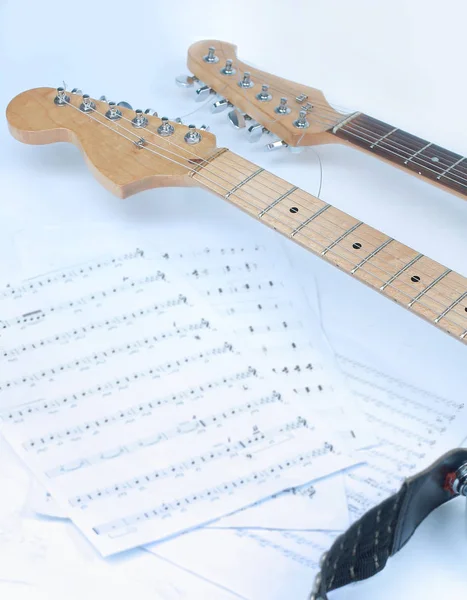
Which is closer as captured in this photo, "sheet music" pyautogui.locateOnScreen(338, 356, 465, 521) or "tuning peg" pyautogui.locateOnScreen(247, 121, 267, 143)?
"sheet music" pyautogui.locateOnScreen(338, 356, 465, 521)

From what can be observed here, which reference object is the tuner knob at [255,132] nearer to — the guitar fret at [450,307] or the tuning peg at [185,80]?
the tuning peg at [185,80]

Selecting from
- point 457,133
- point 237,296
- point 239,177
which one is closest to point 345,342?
point 237,296

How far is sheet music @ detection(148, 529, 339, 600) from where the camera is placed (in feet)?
3.87

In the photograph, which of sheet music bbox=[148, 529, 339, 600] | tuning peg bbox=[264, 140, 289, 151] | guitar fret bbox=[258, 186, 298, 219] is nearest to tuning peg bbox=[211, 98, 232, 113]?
tuning peg bbox=[264, 140, 289, 151]

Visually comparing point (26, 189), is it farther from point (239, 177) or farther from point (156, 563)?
point (156, 563)

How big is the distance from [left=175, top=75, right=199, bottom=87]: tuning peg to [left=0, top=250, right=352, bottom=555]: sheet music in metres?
0.45

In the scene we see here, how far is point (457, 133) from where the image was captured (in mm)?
1856

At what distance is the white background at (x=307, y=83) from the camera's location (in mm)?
1532

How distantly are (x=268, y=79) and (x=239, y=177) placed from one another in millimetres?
322

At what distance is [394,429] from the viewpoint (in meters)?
1.36

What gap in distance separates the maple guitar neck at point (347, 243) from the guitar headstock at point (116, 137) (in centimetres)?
5

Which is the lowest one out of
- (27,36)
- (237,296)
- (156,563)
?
(156,563)

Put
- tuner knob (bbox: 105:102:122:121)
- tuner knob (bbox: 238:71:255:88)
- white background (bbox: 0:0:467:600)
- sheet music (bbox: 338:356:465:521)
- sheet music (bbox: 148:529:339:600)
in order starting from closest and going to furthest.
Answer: sheet music (bbox: 148:529:339:600) → sheet music (bbox: 338:356:465:521) → white background (bbox: 0:0:467:600) → tuner knob (bbox: 105:102:122:121) → tuner knob (bbox: 238:71:255:88)

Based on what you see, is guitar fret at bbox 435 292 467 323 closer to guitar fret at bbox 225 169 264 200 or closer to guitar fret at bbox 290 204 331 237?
guitar fret at bbox 290 204 331 237
